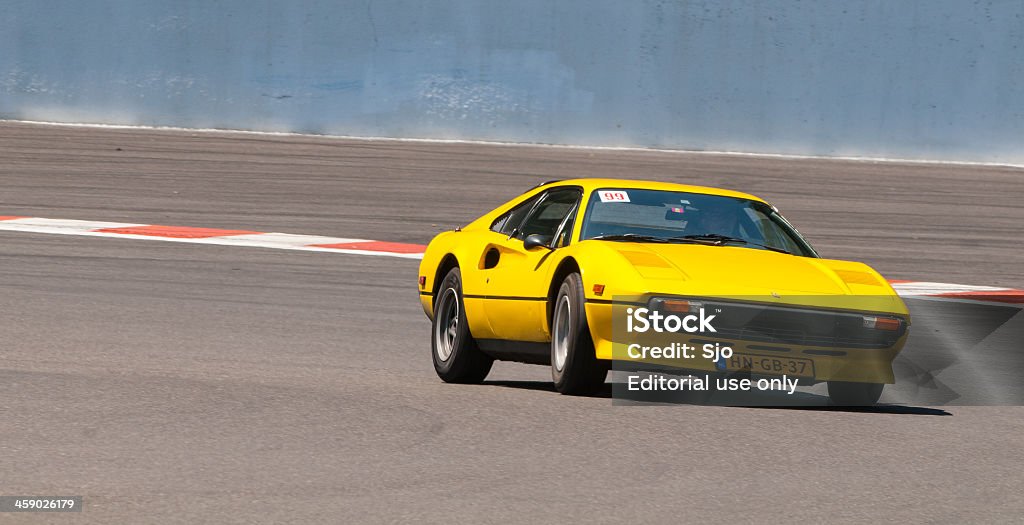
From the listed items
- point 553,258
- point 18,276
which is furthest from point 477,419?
point 18,276

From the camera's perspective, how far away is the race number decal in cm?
831

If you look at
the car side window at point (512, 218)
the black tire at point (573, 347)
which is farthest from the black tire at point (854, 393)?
the car side window at point (512, 218)

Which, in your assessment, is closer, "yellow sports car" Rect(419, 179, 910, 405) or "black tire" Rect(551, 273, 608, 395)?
"yellow sports car" Rect(419, 179, 910, 405)

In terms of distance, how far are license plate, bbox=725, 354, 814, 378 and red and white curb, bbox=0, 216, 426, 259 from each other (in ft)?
28.3

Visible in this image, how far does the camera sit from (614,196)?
27.4ft

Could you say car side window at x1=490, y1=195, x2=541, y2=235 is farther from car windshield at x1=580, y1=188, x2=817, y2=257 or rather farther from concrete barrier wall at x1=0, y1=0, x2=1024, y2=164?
concrete barrier wall at x1=0, y1=0, x2=1024, y2=164

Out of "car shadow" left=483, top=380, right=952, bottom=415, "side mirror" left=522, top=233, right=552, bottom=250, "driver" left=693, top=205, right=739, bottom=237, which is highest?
"driver" left=693, top=205, right=739, bottom=237

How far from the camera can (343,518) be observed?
16.0 feet

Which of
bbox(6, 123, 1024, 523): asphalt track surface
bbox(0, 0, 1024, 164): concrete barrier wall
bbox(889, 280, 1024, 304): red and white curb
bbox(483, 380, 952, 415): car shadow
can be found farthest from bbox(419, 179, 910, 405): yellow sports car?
bbox(0, 0, 1024, 164): concrete barrier wall

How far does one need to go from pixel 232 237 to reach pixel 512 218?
309 inches

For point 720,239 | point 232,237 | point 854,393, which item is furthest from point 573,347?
point 232,237

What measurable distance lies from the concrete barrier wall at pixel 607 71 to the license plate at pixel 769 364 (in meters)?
17.3

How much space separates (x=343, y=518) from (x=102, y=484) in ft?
3.09

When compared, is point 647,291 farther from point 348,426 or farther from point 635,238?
point 348,426
